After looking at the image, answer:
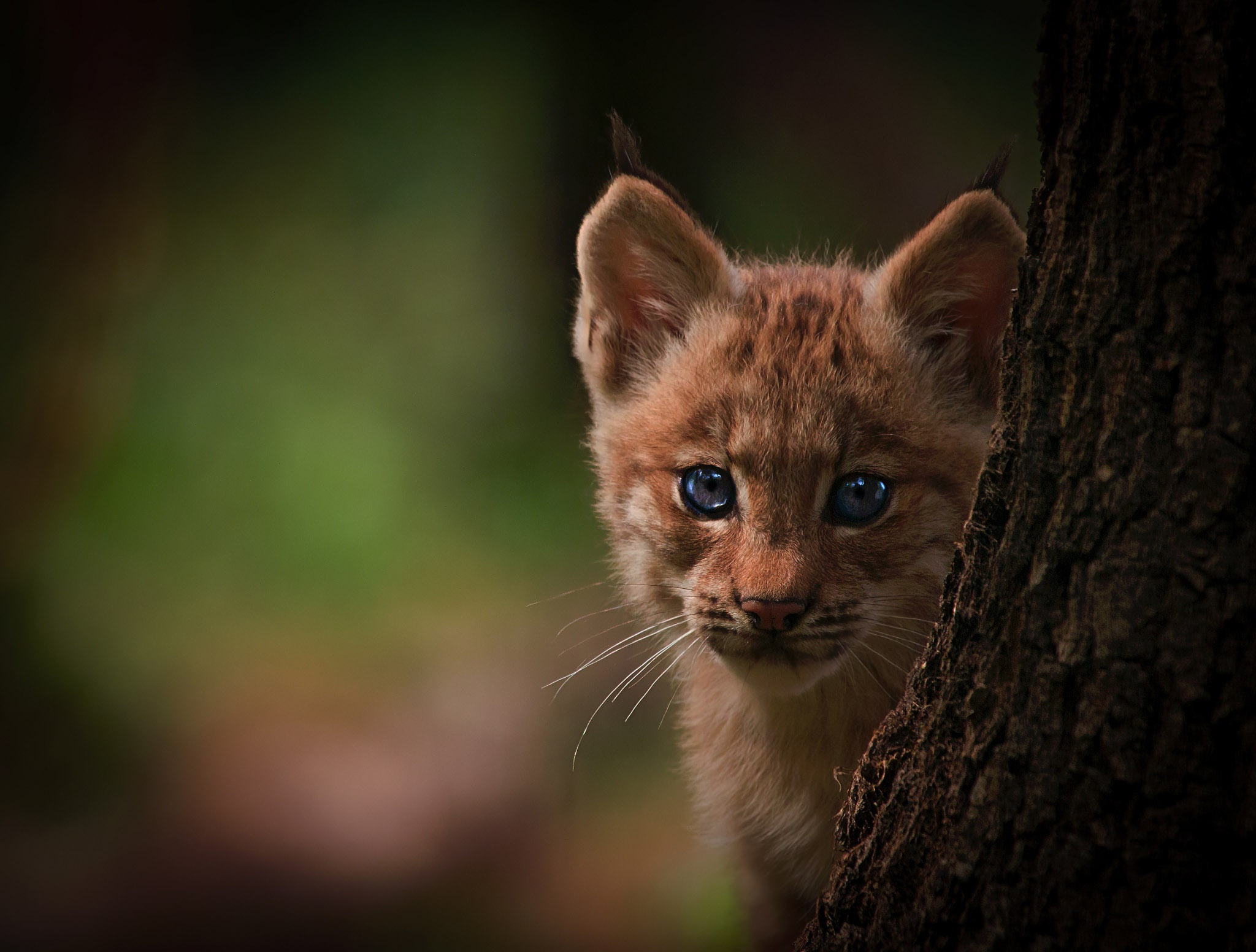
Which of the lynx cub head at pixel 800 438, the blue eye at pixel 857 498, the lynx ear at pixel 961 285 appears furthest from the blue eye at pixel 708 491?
the lynx ear at pixel 961 285

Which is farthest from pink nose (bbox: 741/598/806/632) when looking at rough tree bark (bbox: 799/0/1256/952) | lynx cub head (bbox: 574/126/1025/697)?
rough tree bark (bbox: 799/0/1256/952)

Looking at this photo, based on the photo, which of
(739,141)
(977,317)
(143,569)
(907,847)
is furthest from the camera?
(143,569)

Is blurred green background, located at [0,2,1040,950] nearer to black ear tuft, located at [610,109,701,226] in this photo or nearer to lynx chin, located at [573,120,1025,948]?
lynx chin, located at [573,120,1025,948]

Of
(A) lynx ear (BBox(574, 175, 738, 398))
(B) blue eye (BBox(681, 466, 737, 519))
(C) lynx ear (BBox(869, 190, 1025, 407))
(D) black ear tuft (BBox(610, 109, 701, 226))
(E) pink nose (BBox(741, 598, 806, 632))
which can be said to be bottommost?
(E) pink nose (BBox(741, 598, 806, 632))

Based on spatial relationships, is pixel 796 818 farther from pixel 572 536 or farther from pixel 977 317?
pixel 572 536

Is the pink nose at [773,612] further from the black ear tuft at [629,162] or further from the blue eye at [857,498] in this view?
the black ear tuft at [629,162]

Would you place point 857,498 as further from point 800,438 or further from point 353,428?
point 353,428

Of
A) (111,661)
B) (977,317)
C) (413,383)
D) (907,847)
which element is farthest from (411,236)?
(907,847)
